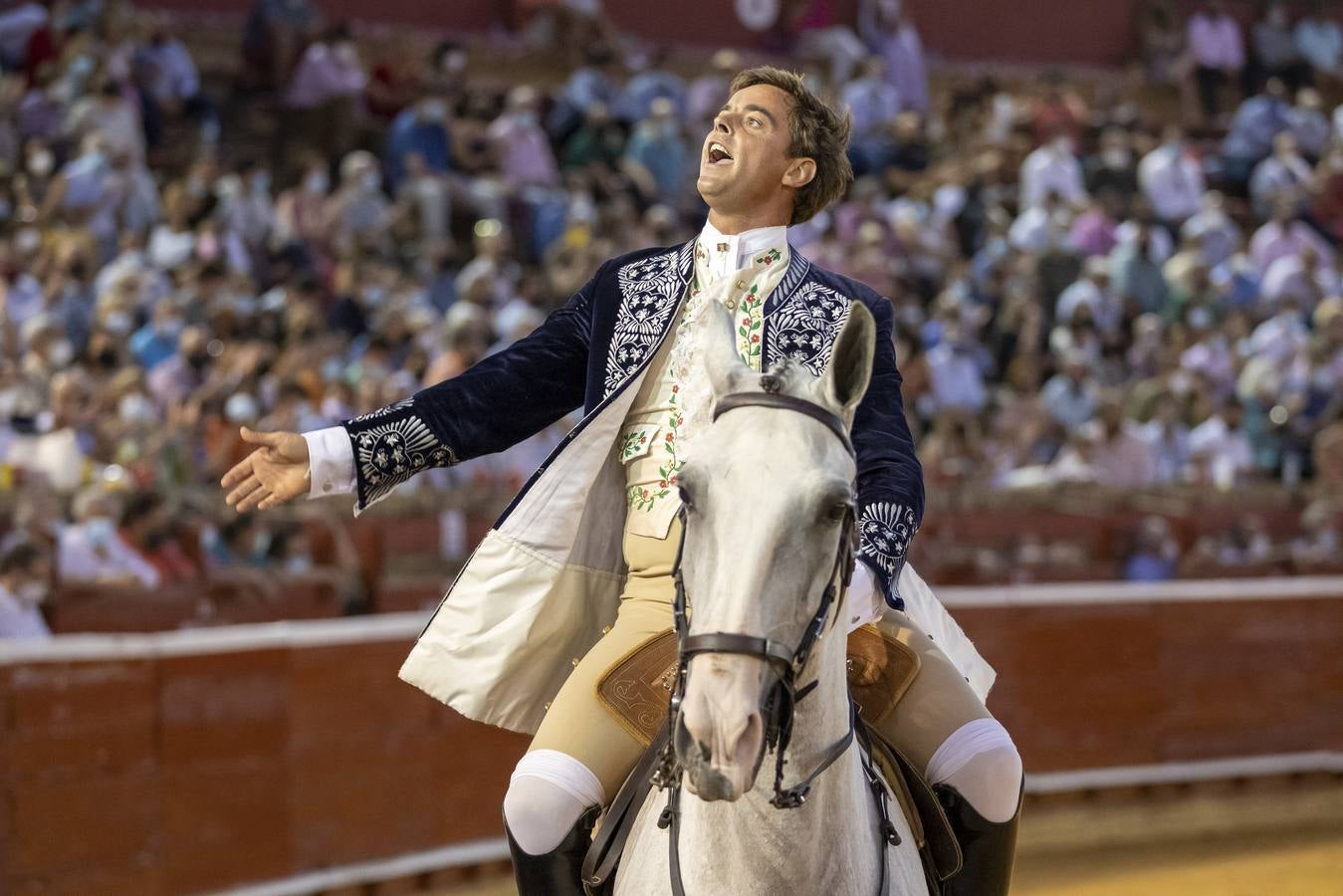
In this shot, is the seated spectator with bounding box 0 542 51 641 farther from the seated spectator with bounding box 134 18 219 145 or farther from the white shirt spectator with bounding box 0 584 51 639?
the seated spectator with bounding box 134 18 219 145

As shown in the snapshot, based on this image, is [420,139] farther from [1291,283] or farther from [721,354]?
[721,354]

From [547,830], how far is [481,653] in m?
0.40

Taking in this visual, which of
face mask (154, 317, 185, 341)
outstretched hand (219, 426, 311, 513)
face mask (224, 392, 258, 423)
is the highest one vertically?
outstretched hand (219, 426, 311, 513)

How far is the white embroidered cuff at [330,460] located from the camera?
303 cm

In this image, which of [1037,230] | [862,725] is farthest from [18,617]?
[1037,230]

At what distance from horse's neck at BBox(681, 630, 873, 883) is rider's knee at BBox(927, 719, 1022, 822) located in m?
0.43

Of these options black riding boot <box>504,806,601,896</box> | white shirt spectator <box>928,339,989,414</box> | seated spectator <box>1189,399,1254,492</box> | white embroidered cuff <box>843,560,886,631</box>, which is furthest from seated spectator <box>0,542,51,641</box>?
seated spectator <box>1189,399,1254,492</box>

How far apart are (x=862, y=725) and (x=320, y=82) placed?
29.5 feet

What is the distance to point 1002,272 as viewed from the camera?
1206cm

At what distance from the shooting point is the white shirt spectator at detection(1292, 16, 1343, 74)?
1745 cm

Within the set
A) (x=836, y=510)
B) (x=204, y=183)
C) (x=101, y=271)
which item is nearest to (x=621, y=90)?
(x=204, y=183)

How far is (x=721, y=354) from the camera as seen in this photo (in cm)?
246

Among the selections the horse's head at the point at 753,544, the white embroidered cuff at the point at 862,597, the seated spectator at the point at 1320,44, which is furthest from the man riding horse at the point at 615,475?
the seated spectator at the point at 1320,44

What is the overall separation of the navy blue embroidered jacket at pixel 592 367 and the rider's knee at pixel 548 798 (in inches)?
19.1
